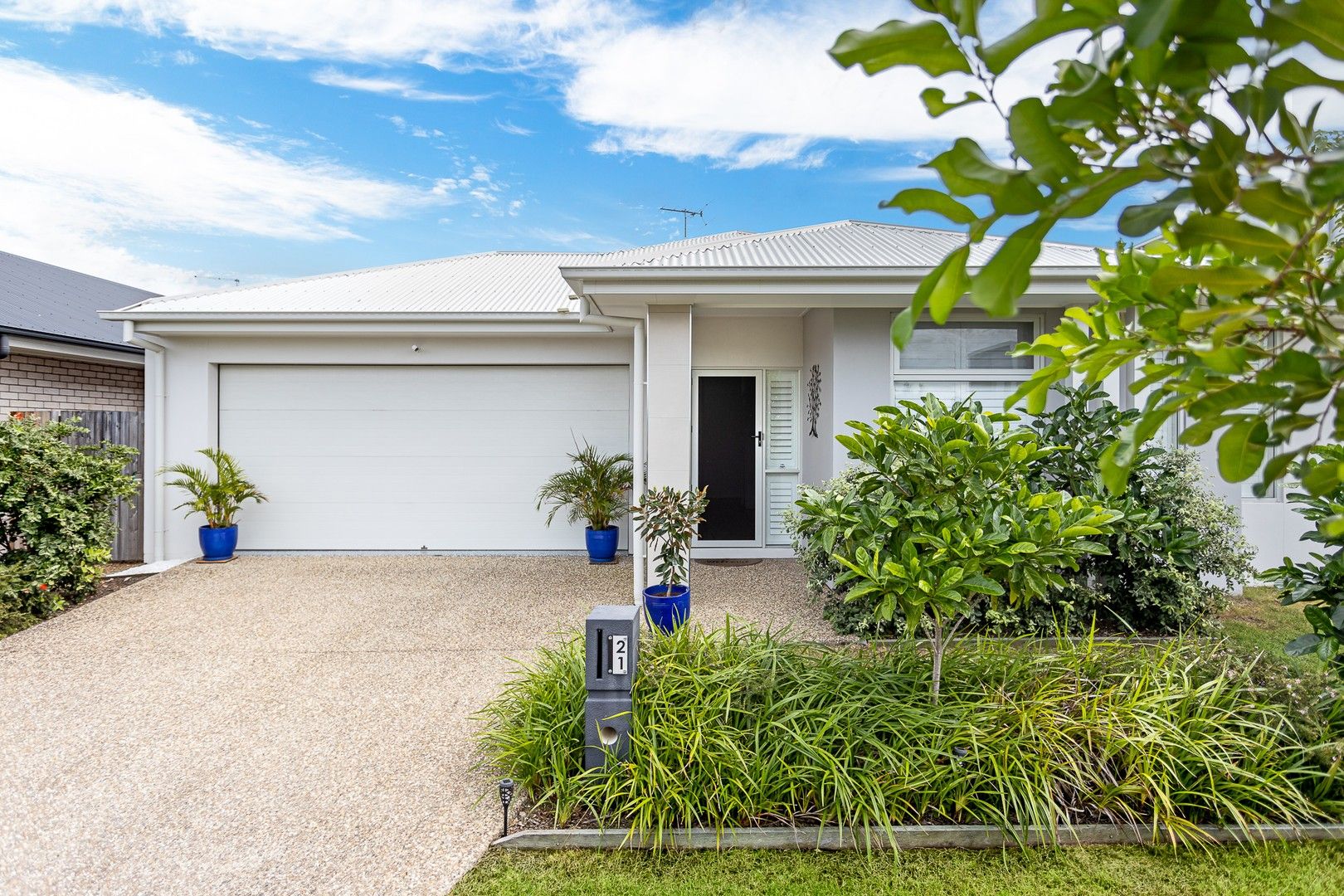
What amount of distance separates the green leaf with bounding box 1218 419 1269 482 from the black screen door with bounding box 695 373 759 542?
744cm

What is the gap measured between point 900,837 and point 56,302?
13021 millimetres

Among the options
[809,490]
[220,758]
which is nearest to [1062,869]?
[809,490]

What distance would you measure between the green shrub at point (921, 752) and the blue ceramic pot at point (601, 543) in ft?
14.6

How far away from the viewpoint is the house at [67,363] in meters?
8.06

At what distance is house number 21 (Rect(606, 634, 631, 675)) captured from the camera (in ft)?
10.0

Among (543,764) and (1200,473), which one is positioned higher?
(1200,473)

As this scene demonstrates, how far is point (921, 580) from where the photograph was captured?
290 centimetres

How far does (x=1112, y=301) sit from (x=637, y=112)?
8.86m

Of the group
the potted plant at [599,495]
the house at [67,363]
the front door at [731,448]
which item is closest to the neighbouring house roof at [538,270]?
the house at [67,363]

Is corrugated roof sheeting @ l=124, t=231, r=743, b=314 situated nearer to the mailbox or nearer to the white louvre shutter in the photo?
the white louvre shutter

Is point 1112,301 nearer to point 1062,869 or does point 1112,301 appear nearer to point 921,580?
point 921,580

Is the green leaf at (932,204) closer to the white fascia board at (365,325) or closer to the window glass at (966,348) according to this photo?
the window glass at (966,348)

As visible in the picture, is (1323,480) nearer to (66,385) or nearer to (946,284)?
(946,284)

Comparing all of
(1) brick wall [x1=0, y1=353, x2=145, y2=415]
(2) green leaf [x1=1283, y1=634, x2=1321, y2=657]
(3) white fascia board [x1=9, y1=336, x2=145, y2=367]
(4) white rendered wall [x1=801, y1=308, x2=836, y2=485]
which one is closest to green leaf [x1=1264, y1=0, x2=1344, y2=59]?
(2) green leaf [x1=1283, y1=634, x2=1321, y2=657]
